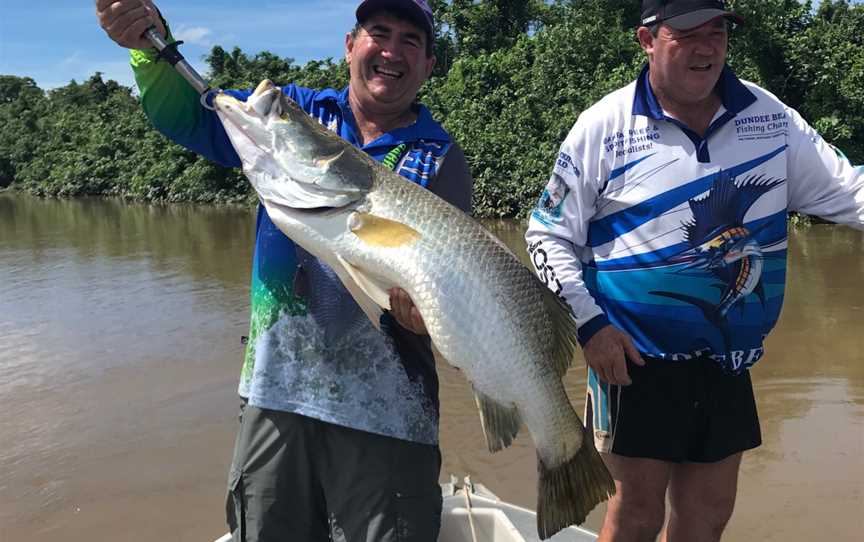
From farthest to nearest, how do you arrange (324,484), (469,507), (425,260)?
1. (469,507)
2. (324,484)
3. (425,260)

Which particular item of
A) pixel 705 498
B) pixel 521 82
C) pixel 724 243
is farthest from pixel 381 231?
pixel 521 82

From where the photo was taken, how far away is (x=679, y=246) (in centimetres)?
248

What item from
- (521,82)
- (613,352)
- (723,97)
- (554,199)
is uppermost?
(521,82)

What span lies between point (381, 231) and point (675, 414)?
135cm

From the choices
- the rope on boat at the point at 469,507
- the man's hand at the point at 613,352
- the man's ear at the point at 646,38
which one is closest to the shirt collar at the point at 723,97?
the man's ear at the point at 646,38

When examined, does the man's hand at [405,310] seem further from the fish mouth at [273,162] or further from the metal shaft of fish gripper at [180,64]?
the metal shaft of fish gripper at [180,64]

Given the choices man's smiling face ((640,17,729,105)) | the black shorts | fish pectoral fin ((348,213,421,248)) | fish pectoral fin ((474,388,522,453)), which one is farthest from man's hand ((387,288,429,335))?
man's smiling face ((640,17,729,105))

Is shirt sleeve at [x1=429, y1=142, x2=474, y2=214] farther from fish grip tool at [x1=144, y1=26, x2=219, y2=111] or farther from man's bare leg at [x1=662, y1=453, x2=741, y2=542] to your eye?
man's bare leg at [x1=662, y1=453, x2=741, y2=542]

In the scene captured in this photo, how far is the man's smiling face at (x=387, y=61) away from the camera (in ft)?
7.73

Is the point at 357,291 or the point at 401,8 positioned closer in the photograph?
the point at 357,291

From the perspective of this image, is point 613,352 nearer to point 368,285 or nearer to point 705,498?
point 705,498

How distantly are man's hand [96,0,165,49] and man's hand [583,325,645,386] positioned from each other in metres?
1.77

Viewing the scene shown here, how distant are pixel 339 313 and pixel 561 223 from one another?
0.88 metres

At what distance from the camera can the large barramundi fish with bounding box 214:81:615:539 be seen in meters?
1.97
